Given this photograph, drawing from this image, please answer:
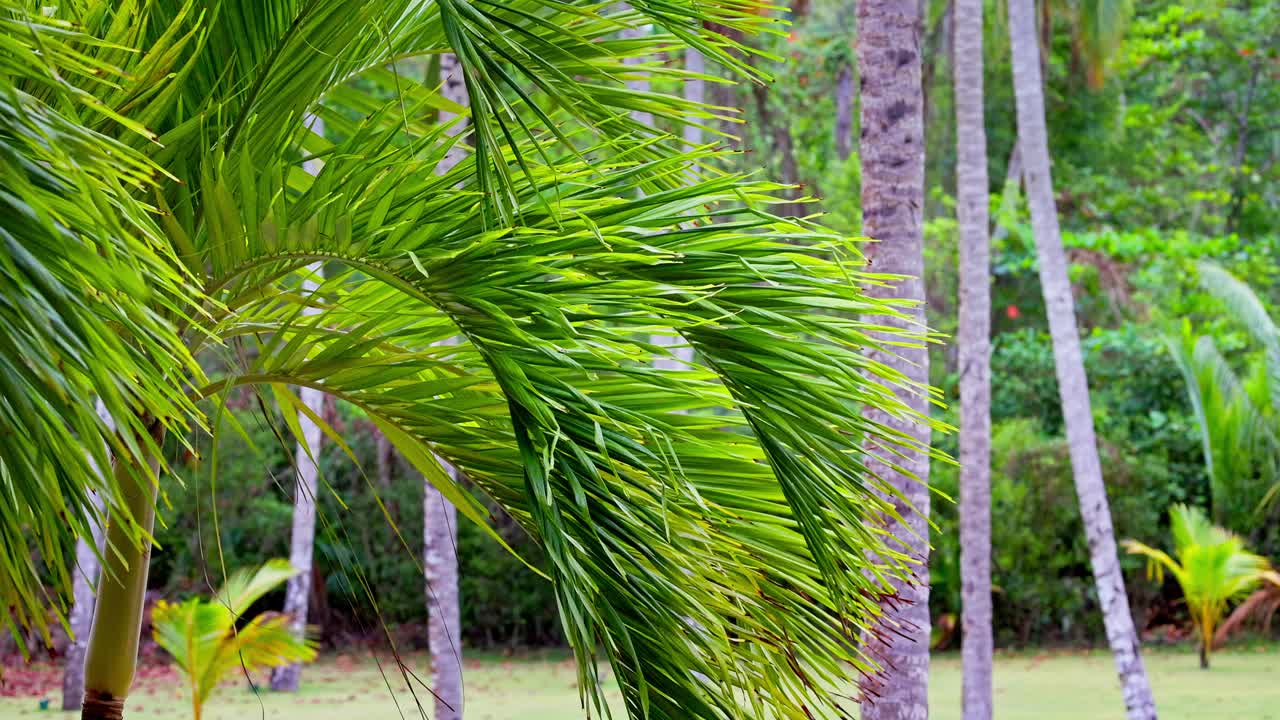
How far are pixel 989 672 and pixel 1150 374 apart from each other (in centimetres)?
833

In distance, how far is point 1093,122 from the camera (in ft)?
61.0

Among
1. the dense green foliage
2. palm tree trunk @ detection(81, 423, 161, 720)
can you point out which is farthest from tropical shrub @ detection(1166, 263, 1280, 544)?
palm tree trunk @ detection(81, 423, 161, 720)

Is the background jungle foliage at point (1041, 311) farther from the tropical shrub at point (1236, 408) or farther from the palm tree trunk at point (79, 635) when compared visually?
the palm tree trunk at point (79, 635)

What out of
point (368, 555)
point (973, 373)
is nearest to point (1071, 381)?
point (973, 373)

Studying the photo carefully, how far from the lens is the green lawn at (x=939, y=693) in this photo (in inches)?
370

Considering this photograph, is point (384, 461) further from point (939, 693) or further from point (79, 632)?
point (939, 693)

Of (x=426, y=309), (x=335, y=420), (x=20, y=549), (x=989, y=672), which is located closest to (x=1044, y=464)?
(x=989, y=672)

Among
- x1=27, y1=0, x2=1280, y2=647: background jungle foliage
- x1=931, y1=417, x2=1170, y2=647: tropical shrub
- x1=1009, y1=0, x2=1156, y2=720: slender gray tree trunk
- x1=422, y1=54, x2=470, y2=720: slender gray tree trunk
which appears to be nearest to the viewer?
x1=422, y1=54, x2=470, y2=720: slender gray tree trunk

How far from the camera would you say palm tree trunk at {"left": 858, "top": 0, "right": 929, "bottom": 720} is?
16.0 feet

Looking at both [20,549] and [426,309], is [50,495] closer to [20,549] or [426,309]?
[20,549]

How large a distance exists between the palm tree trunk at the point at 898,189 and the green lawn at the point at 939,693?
4551mm

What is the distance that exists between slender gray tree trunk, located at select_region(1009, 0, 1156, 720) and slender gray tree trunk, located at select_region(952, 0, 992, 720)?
50 centimetres

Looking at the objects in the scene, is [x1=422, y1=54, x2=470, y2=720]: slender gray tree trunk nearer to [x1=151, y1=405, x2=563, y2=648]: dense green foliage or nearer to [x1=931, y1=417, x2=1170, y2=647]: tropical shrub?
[x1=151, y1=405, x2=563, y2=648]: dense green foliage

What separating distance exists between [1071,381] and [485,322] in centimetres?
693
